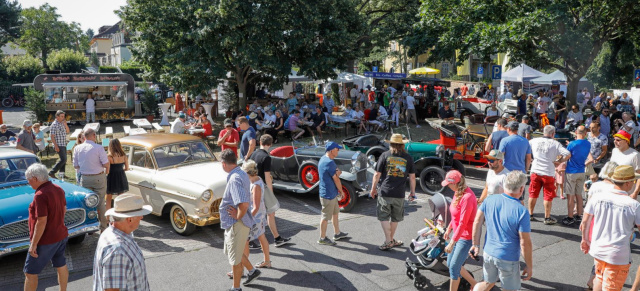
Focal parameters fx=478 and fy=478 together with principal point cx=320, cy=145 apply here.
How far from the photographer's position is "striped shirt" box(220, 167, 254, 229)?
524cm

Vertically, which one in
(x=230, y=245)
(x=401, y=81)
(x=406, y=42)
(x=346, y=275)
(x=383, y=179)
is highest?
(x=406, y=42)

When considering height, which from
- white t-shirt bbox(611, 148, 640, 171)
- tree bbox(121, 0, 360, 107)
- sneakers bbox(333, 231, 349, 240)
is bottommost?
sneakers bbox(333, 231, 349, 240)

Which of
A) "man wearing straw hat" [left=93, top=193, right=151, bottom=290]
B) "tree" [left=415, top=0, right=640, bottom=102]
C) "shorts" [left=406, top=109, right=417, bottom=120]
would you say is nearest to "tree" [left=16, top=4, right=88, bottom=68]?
"shorts" [left=406, top=109, right=417, bottom=120]

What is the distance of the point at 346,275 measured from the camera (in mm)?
6117

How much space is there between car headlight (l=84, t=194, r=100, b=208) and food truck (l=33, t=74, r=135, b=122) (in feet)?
52.0

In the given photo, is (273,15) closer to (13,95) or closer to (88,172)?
(88,172)

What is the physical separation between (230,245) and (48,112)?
18.7 meters

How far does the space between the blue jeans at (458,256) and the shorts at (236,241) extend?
2268mm

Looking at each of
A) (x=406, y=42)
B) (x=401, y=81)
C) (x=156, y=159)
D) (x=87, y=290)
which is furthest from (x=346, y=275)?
(x=401, y=81)

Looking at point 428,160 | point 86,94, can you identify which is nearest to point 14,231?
point 428,160

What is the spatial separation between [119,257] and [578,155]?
7.13 m

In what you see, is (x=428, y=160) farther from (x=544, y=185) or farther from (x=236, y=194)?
(x=236, y=194)

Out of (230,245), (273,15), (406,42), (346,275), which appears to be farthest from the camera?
→ (406,42)

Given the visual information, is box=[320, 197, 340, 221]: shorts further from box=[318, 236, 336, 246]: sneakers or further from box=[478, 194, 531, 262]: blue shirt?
box=[478, 194, 531, 262]: blue shirt
